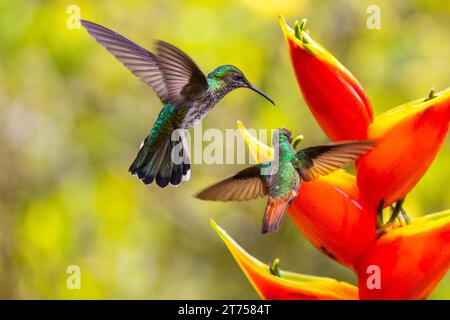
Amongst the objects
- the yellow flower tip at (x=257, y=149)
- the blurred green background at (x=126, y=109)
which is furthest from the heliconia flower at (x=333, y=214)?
the blurred green background at (x=126, y=109)

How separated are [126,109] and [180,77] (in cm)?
134

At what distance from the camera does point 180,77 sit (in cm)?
65

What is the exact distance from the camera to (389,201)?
26.0 inches

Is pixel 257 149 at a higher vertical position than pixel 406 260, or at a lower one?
higher

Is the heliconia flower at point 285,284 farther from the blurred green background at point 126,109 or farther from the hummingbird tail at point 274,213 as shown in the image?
the blurred green background at point 126,109

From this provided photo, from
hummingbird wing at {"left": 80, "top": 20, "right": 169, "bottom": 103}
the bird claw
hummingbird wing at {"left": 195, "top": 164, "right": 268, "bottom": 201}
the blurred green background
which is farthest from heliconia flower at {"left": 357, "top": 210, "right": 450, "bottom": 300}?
the blurred green background

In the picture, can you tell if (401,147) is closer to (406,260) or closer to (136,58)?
(406,260)

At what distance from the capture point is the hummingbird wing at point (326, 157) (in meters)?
0.57

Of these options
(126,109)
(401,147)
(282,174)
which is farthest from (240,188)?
(126,109)

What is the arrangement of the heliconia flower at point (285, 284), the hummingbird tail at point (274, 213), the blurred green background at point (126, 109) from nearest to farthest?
1. the hummingbird tail at point (274, 213)
2. the heliconia flower at point (285, 284)
3. the blurred green background at point (126, 109)

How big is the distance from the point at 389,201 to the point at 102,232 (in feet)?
4.61

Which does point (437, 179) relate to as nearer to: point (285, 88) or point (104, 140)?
point (285, 88)

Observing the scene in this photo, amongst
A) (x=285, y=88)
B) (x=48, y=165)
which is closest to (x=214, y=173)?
(x=285, y=88)

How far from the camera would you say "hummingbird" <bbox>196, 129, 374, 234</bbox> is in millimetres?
578
